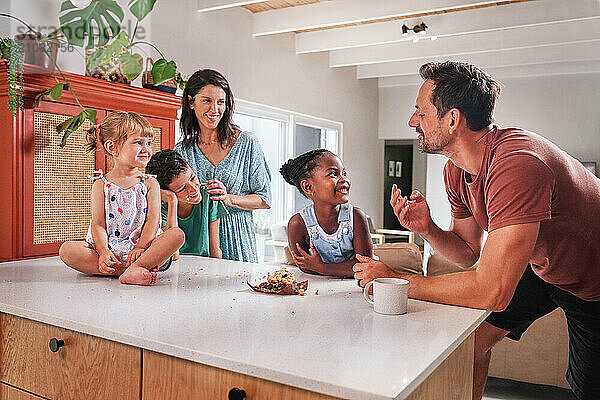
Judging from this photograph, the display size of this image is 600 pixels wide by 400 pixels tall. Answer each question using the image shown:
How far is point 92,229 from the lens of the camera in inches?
69.3

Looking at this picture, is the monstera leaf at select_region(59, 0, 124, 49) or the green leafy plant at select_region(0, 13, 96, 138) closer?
the green leafy plant at select_region(0, 13, 96, 138)

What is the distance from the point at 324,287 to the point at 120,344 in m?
0.68

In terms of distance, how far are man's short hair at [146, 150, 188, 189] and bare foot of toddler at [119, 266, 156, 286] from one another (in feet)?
1.43

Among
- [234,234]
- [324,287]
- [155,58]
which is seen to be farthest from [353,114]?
[324,287]

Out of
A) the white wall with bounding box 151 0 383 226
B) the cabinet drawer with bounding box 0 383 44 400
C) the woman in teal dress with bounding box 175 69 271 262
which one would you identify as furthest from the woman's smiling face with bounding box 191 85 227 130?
the white wall with bounding box 151 0 383 226

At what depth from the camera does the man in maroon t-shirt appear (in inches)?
55.2

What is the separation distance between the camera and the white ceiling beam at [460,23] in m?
4.43

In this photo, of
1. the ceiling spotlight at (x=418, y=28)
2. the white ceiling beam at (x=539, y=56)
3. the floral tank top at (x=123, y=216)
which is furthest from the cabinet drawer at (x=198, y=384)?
the white ceiling beam at (x=539, y=56)

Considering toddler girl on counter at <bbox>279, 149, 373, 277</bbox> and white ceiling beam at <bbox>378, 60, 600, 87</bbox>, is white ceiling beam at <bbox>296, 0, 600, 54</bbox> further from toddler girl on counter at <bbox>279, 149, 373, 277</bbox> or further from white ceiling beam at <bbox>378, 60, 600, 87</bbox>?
toddler girl on counter at <bbox>279, 149, 373, 277</bbox>

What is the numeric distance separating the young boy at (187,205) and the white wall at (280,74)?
2036 millimetres

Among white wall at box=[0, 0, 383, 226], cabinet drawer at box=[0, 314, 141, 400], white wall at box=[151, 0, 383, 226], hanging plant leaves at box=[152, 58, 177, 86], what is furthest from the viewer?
white wall at box=[151, 0, 383, 226]

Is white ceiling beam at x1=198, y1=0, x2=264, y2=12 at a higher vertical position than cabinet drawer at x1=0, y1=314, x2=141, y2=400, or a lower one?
higher

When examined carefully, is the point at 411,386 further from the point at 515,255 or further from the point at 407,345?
the point at 515,255

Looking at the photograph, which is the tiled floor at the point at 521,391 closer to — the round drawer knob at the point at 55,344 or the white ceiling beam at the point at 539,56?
the round drawer knob at the point at 55,344
